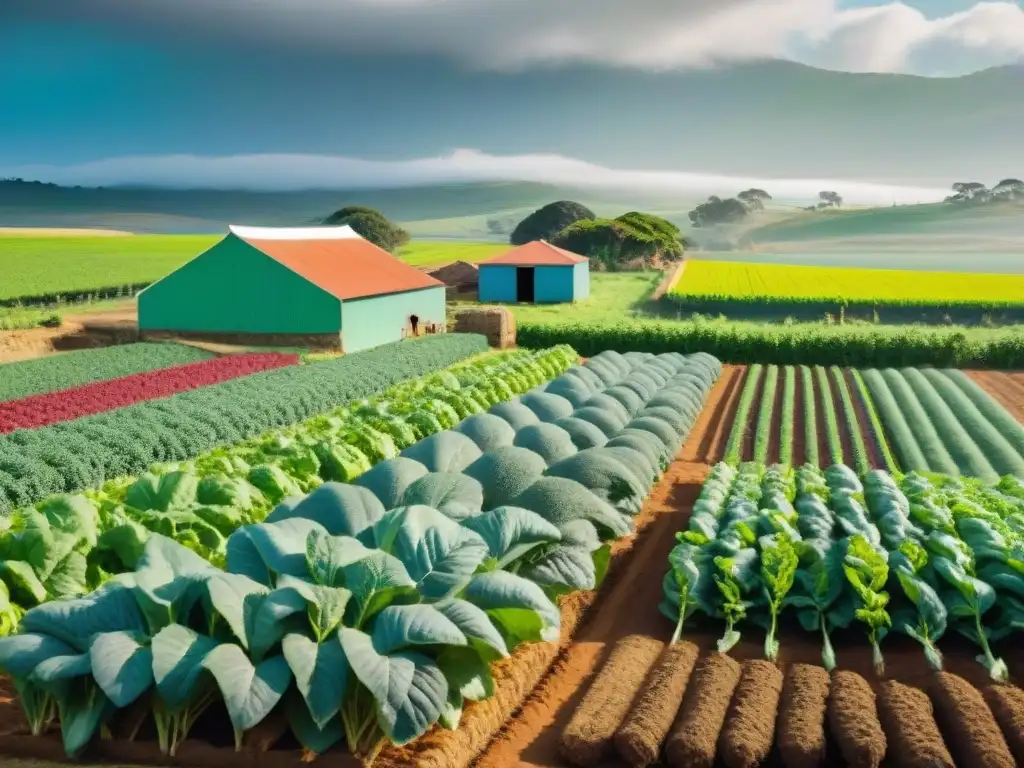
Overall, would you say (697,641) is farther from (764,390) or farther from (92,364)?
(92,364)

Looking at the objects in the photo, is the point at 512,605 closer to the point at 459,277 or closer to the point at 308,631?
the point at 308,631

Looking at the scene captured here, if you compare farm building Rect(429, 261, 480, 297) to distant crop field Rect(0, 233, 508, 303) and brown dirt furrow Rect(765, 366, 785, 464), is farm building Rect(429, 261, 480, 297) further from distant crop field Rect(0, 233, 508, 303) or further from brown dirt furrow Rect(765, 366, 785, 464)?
brown dirt furrow Rect(765, 366, 785, 464)

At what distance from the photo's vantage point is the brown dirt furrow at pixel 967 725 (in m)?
5.68

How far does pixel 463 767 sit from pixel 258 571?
165 centimetres

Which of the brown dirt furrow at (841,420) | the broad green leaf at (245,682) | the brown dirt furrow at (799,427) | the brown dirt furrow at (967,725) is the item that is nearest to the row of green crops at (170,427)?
the broad green leaf at (245,682)

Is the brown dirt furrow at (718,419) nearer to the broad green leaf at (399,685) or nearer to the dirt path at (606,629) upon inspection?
the dirt path at (606,629)

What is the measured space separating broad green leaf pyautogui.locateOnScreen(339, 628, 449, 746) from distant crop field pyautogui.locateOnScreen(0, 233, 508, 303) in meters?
45.7

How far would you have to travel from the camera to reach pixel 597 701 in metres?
6.40

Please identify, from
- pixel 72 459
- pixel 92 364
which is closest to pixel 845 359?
pixel 92 364

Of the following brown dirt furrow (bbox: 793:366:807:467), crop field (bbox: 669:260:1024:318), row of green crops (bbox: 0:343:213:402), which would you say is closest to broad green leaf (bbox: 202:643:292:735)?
brown dirt furrow (bbox: 793:366:807:467)

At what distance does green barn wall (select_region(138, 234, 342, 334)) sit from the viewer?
30.5m

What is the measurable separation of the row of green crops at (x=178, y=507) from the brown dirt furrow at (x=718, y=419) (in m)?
4.74

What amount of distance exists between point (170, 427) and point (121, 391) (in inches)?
204

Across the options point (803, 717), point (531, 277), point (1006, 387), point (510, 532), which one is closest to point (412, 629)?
point (510, 532)
